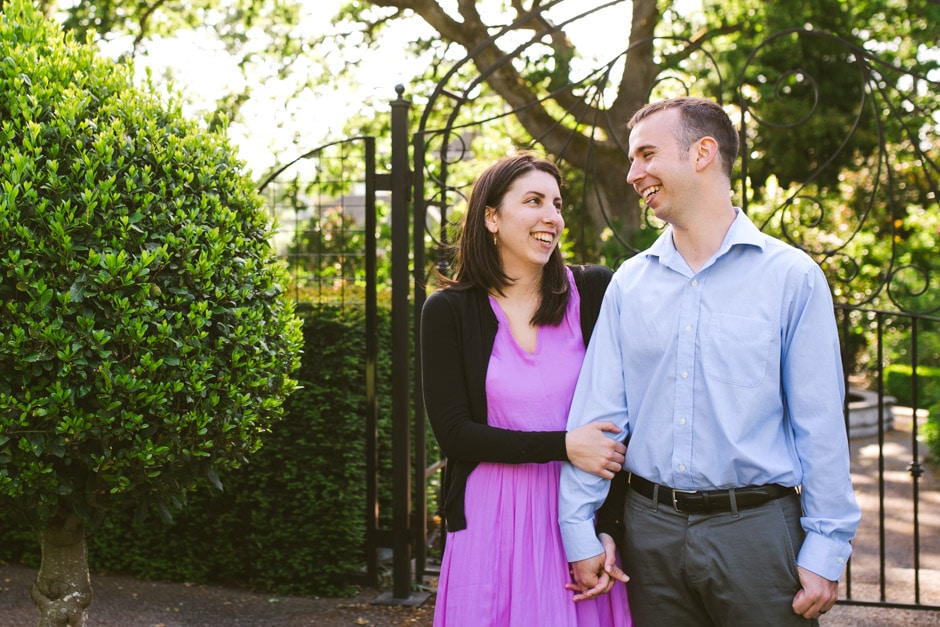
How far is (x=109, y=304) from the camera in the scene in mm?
2605

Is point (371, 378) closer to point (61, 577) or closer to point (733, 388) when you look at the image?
point (61, 577)

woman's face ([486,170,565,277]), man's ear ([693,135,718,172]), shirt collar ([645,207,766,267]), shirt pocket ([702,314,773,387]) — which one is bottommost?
shirt pocket ([702,314,773,387])

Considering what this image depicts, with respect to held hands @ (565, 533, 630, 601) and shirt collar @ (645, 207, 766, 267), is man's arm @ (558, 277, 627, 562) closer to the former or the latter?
held hands @ (565, 533, 630, 601)

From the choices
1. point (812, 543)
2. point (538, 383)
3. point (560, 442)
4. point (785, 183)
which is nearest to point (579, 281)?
point (538, 383)

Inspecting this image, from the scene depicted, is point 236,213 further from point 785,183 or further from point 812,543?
point 785,183

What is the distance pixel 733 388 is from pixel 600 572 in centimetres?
61

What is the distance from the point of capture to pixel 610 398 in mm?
2320

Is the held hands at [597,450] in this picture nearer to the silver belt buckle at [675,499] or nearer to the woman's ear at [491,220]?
the silver belt buckle at [675,499]

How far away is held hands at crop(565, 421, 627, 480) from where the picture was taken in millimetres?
2270

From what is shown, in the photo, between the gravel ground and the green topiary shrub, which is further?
the gravel ground

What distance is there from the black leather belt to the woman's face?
30.9 inches

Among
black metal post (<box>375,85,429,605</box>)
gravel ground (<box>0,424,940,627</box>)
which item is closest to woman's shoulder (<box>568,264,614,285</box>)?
black metal post (<box>375,85,429,605</box>)

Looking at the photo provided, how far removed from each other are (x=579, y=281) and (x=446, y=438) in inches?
25.4

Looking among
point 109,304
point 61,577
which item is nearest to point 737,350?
point 109,304
